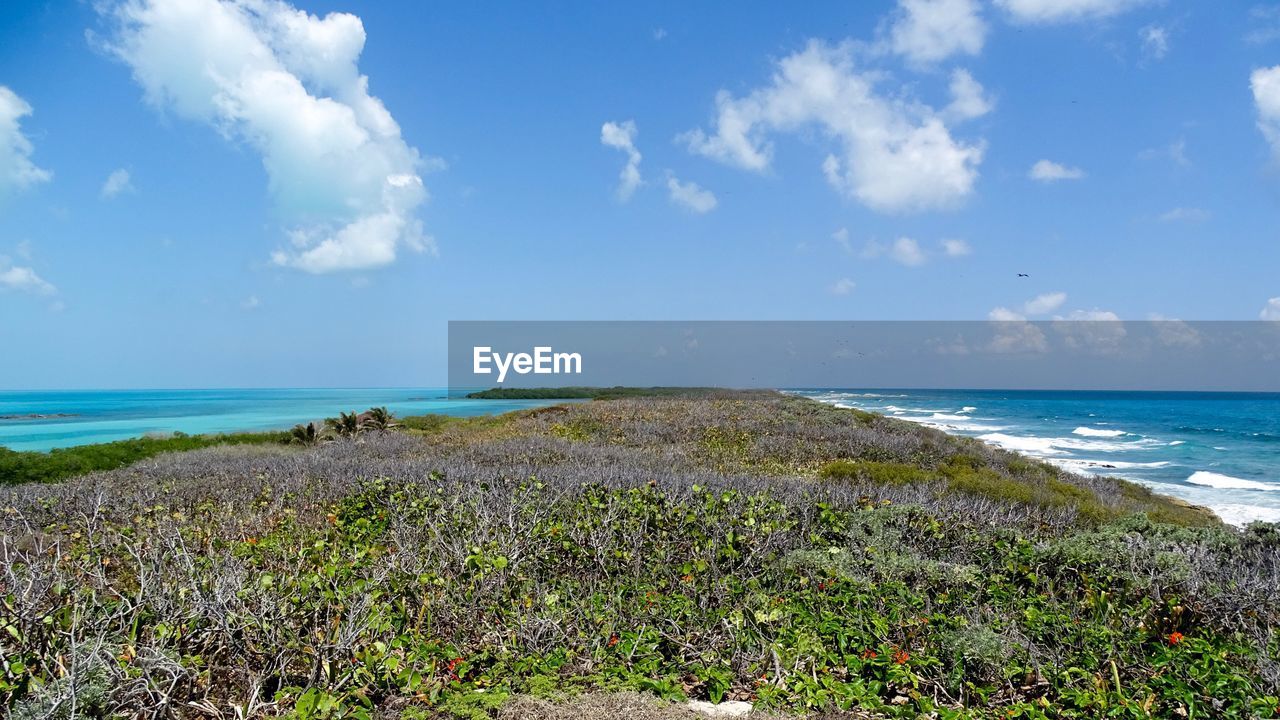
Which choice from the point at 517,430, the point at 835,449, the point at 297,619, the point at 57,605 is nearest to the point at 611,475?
the point at 297,619

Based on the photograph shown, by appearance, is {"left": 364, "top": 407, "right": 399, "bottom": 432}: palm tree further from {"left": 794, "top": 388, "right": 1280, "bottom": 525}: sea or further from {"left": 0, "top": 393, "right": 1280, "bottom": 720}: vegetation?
{"left": 794, "top": 388, "right": 1280, "bottom": 525}: sea

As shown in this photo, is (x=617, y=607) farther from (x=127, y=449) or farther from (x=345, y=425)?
(x=345, y=425)

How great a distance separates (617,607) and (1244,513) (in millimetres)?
22300

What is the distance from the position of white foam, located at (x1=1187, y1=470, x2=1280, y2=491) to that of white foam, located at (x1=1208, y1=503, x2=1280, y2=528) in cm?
556

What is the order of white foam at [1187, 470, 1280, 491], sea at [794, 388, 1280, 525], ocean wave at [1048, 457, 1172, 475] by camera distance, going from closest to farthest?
sea at [794, 388, 1280, 525], white foam at [1187, 470, 1280, 491], ocean wave at [1048, 457, 1172, 475]

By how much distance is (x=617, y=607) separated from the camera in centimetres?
479

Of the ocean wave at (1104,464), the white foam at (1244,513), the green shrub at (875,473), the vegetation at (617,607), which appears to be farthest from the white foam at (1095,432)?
the vegetation at (617,607)

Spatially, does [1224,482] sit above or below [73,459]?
below

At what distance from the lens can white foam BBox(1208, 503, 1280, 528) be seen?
58.1ft

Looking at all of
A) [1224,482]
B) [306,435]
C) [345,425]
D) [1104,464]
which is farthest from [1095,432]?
[306,435]

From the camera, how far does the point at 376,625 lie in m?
3.68

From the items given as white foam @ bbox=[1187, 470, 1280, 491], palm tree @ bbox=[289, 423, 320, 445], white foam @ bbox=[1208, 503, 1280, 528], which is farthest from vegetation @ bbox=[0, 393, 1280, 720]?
white foam @ bbox=[1187, 470, 1280, 491]

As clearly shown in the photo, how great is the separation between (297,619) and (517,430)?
57.6ft

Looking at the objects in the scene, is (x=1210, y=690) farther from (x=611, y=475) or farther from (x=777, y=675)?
(x=611, y=475)
